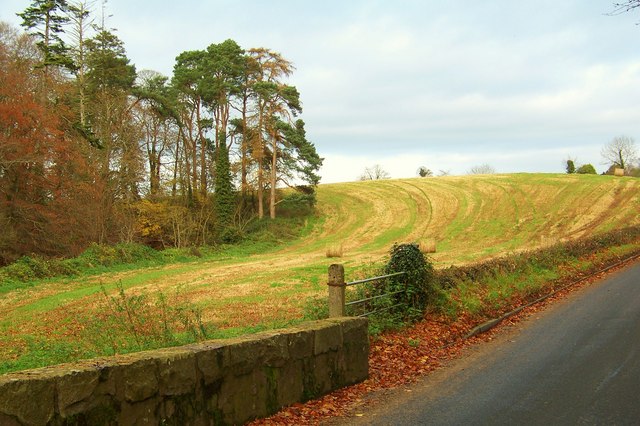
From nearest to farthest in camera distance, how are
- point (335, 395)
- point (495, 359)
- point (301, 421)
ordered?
point (301, 421) < point (335, 395) < point (495, 359)

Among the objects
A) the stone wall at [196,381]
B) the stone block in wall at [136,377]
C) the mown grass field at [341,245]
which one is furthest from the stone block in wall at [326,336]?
the mown grass field at [341,245]

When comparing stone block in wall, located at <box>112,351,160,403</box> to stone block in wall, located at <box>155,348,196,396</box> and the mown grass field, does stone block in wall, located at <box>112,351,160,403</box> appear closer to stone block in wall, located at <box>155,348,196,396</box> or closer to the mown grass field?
stone block in wall, located at <box>155,348,196,396</box>

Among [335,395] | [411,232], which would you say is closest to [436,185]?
[411,232]

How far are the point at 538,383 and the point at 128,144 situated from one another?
3948 centimetres

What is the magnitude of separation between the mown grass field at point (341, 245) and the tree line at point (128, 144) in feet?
18.4

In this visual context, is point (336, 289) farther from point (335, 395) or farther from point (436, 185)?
point (436, 185)

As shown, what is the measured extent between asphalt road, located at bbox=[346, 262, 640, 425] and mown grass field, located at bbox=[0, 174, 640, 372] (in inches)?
135

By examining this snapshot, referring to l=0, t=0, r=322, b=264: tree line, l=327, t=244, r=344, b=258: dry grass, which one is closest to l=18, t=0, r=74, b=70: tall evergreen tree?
l=0, t=0, r=322, b=264: tree line

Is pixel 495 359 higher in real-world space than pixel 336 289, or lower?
A: lower

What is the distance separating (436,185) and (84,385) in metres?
57.3

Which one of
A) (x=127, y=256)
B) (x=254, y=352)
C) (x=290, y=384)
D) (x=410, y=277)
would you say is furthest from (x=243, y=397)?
(x=127, y=256)

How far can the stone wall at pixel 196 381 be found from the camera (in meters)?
3.92

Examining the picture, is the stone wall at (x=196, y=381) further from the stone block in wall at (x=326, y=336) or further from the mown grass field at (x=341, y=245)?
the mown grass field at (x=341, y=245)

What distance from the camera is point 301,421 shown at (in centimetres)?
588
